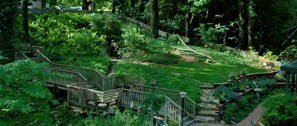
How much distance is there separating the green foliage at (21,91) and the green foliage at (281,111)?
9651 millimetres

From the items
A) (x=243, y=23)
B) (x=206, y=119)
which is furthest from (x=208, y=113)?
(x=243, y=23)

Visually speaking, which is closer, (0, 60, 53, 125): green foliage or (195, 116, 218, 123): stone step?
(0, 60, 53, 125): green foliage

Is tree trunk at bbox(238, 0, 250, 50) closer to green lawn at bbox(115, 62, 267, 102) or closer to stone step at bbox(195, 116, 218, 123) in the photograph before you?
green lawn at bbox(115, 62, 267, 102)

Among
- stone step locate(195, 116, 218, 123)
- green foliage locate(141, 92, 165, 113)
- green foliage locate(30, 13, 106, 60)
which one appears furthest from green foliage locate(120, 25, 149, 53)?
green foliage locate(141, 92, 165, 113)

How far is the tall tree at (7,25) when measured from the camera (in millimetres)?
16234

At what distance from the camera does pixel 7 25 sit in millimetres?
16594

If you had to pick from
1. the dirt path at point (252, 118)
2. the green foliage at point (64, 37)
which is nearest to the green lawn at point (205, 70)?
the dirt path at point (252, 118)

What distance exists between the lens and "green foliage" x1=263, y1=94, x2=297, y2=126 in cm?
1512

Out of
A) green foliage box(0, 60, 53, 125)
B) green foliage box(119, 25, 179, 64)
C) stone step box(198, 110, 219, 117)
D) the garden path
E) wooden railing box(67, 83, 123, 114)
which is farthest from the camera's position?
green foliage box(119, 25, 179, 64)

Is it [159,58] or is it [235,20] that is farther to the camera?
[235,20]

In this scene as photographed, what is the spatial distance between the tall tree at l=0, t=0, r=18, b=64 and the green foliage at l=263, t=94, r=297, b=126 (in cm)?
1102

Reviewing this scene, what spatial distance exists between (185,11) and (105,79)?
19.7m

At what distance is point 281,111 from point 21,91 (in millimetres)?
10701

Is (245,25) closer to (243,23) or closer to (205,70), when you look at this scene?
(243,23)
